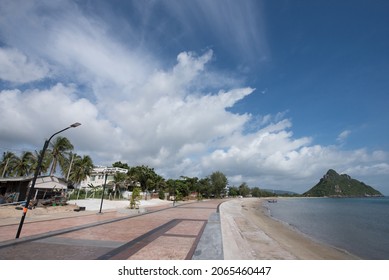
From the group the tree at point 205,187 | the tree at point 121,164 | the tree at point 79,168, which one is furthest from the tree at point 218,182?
the tree at point 79,168

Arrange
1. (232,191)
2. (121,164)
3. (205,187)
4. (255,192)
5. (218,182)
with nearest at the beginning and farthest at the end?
(121,164), (205,187), (218,182), (232,191), (255,192)

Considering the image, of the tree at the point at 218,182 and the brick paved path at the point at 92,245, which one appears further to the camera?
the tree at the point at 218,182

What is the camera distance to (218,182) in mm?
96312

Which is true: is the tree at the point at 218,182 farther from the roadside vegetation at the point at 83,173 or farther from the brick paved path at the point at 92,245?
the brick paved path at the point at 92,245

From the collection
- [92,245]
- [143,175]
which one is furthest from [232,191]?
[92,245]

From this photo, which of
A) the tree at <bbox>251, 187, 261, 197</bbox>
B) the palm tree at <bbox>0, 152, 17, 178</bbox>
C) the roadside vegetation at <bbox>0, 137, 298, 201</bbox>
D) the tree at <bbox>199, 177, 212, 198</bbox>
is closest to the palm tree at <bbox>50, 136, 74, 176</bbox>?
the roadside vegetation at <bbox>0, 137, 298, 201</bbox>

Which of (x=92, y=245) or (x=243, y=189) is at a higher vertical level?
(x=243, y=189)

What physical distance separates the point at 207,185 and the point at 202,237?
7998 cm

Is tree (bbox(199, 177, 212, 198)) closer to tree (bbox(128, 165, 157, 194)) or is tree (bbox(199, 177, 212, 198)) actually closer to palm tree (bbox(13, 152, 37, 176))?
tree (bbox(128, 165, 157, 194))

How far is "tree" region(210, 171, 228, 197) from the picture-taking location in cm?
9631

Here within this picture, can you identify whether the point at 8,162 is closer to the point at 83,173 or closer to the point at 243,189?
the point at 83,173

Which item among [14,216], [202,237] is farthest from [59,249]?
[14,216]

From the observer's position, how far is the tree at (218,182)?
316ft
